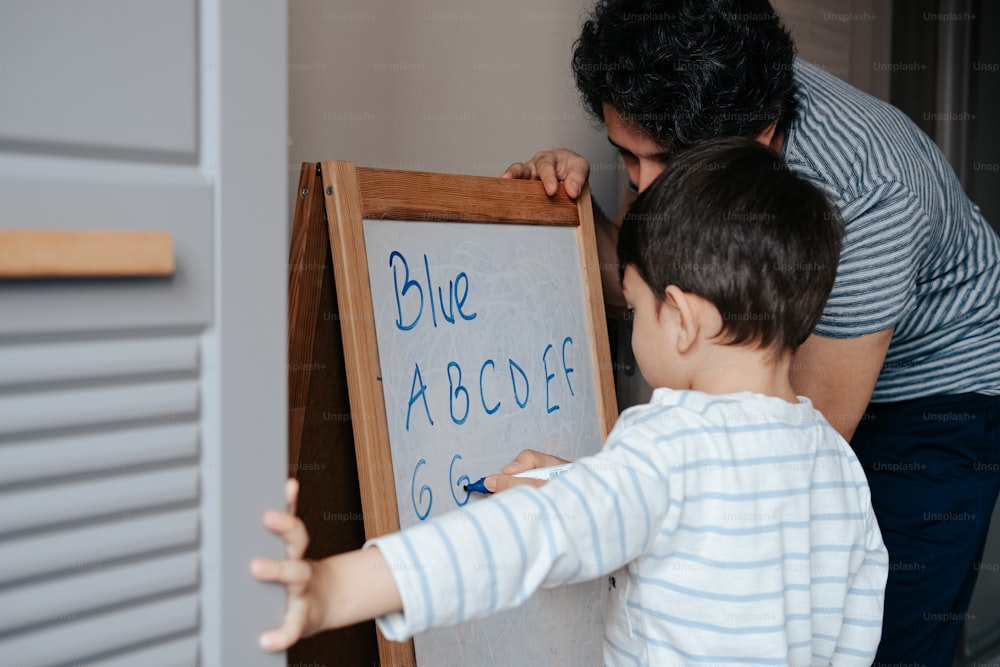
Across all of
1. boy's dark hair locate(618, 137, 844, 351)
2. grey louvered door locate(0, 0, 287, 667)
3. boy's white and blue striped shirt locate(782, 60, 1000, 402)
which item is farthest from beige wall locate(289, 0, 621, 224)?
grey louvered door locate(0, 0, 287, 667)

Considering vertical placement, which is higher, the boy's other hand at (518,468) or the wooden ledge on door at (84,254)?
the wooden ledge on door at (84,254)

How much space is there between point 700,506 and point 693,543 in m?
0.04

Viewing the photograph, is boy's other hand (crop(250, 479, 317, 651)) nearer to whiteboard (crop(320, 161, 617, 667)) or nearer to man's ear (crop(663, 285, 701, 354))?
whiteboard (crop(320, 161, 617, 667))

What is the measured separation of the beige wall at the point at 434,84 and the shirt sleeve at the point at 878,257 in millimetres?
527

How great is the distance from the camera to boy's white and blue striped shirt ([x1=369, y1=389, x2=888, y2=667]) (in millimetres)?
727

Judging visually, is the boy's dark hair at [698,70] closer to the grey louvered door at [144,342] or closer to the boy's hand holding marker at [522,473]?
the boy's hand holding marker at [522,473]

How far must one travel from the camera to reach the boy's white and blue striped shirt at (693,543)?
2.39ft

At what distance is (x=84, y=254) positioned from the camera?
59 centimetres

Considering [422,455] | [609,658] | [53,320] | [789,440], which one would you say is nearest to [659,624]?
[609,658]

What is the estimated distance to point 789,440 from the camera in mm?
966

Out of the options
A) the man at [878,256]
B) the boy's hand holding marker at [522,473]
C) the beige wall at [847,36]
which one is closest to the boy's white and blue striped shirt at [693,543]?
the boy's hand holding marker at [522,473]

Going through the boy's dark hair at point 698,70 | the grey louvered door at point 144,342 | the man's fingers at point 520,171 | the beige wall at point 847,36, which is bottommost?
the grey louvered door at point 144,342

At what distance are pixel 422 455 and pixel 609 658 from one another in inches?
14.3

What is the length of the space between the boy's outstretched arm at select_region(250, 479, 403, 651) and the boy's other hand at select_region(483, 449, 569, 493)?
1.53 feet
